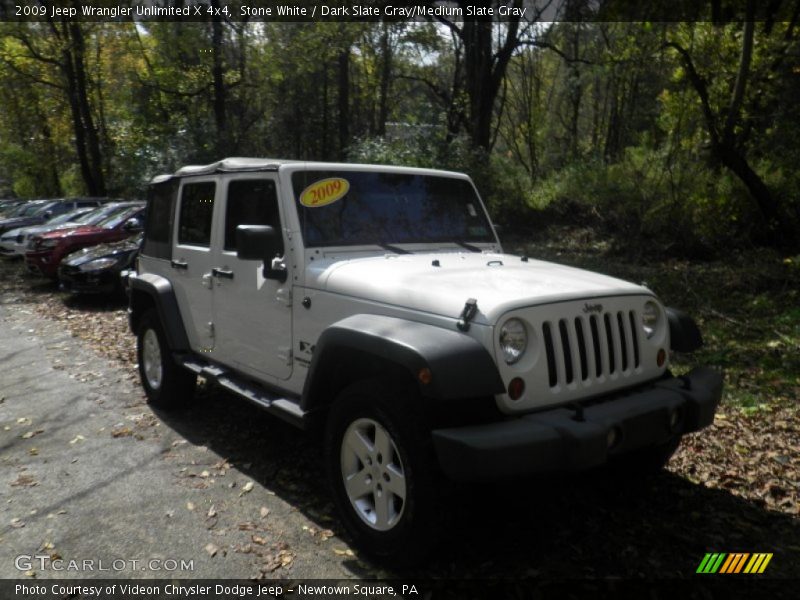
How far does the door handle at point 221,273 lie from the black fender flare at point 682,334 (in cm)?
289

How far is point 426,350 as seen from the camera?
289 cm

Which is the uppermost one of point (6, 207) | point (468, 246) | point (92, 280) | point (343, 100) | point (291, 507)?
point (343, 100)

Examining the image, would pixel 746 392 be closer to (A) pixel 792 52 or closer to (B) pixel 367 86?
(A) pixel 792 52

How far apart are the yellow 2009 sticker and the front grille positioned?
1.75 metres

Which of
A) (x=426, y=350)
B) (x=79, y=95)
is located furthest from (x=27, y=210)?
(x=426, y=350)

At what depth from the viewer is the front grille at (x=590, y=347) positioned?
3.16 metres

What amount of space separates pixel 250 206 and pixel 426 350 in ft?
7.17

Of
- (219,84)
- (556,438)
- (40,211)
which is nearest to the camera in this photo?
(556,438)

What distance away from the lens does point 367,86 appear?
29.0 metres

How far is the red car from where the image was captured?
42.0 feet

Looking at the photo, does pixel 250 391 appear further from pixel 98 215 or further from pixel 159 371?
pixel 98 215

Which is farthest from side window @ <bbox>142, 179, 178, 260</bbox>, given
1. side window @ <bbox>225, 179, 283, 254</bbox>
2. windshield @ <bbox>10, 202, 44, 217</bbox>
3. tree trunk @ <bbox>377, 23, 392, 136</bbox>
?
windshield @ <bbox>10, 202, 44, 217</bbox>

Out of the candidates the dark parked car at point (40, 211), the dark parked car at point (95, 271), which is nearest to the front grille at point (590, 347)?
the dark parked car at point (95, 271)

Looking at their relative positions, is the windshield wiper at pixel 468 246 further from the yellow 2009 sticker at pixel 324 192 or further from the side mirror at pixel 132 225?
the side mirror at pixel 132 225
